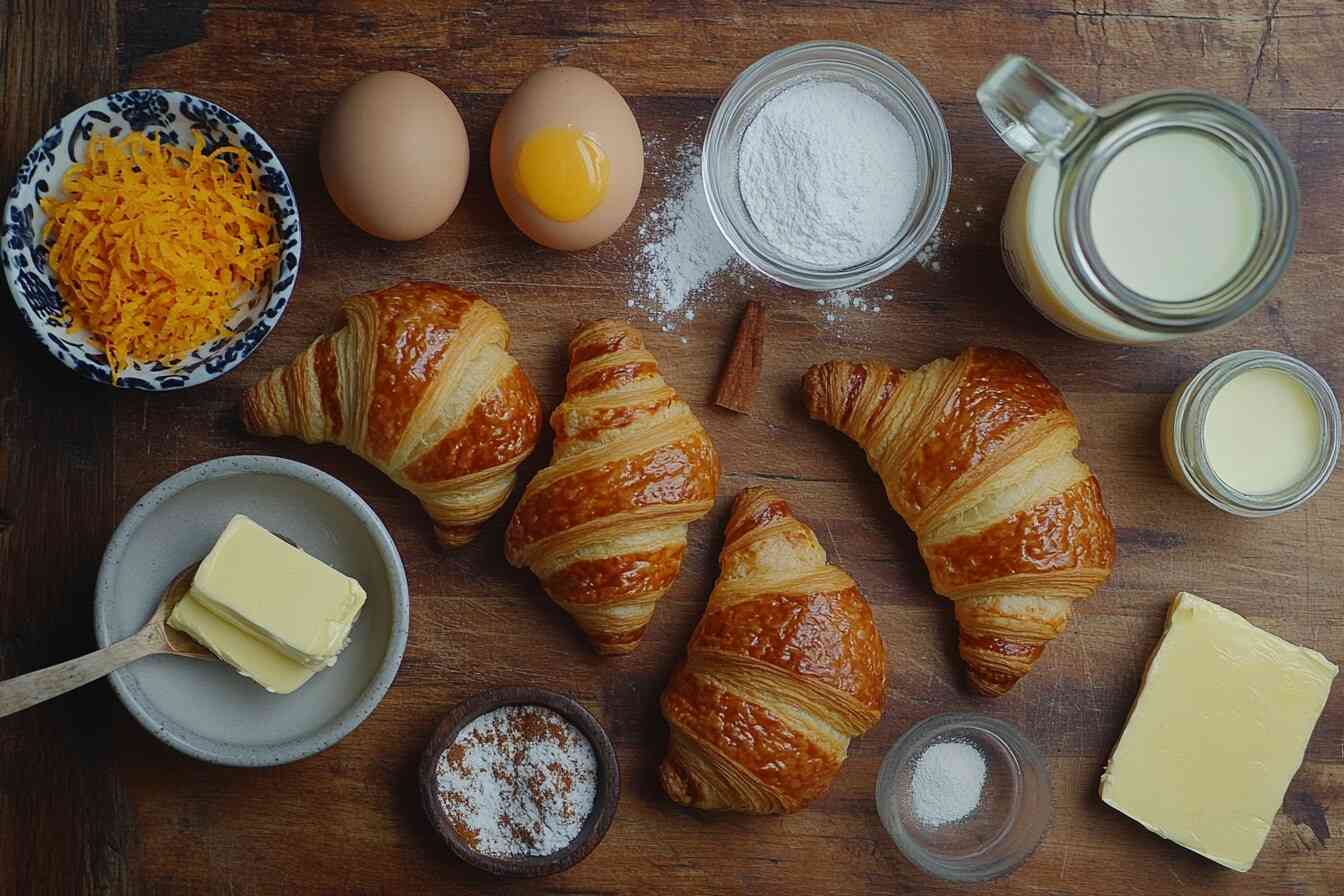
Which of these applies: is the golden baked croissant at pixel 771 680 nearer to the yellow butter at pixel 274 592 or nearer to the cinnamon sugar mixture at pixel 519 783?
the cinnamon sugar mixture at pixel 519 783

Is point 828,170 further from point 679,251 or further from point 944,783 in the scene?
point 944,783

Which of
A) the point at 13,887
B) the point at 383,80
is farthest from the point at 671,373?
the point at 13,887

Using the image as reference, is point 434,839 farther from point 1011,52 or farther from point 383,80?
point 1011,52

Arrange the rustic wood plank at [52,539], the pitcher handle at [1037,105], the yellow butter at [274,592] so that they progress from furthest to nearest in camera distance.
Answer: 1. the rustic wood plank at [52,539]
2. the yellow butter at [274,592]
3. the pitcher handle at [1037,105]

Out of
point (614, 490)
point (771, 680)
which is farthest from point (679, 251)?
point (771, 680)

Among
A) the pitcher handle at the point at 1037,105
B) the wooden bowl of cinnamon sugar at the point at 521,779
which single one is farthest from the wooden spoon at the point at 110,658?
the pitcher handle at the point at 1037,105
